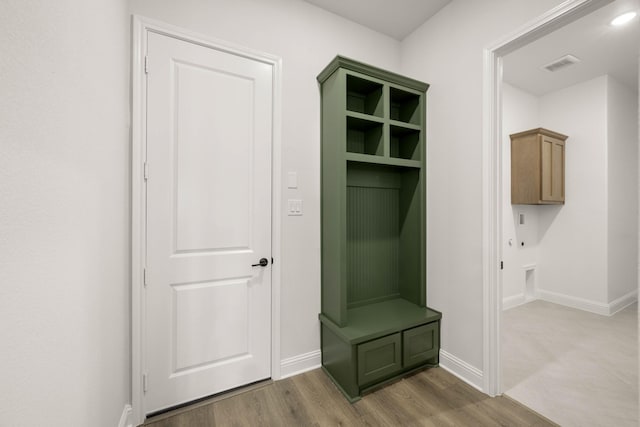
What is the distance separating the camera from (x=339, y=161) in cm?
187

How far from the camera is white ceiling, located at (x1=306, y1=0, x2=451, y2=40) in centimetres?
211

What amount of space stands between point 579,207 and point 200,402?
4868 millimetres

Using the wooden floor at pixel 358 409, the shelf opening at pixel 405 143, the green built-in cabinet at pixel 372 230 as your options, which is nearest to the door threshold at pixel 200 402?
the wooden floor at pixel 358 409

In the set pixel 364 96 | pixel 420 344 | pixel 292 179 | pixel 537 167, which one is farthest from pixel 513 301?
pixel 292 179

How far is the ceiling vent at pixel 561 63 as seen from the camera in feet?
9.52

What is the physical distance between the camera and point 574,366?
84.4 inches

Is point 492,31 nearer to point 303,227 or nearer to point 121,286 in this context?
point 303,227

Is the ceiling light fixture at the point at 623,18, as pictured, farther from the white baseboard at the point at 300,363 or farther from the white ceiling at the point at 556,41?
the white baseboard at the point at 300,363

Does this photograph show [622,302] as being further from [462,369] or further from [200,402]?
[200,402]

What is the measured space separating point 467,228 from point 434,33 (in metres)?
1.70

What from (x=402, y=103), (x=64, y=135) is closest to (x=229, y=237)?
(x=64, y=135)

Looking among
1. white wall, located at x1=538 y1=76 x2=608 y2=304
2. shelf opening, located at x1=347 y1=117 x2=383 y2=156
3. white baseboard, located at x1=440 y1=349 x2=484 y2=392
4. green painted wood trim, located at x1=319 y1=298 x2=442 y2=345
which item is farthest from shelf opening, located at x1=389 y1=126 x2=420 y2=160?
white wall, located at x1=538 y1=76 x2=608 y2=304

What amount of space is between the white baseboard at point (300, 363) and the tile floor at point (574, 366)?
1.37 m

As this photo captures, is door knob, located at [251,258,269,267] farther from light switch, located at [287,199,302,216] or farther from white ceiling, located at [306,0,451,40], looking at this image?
white ceiling, located at [306,0,451,40]
